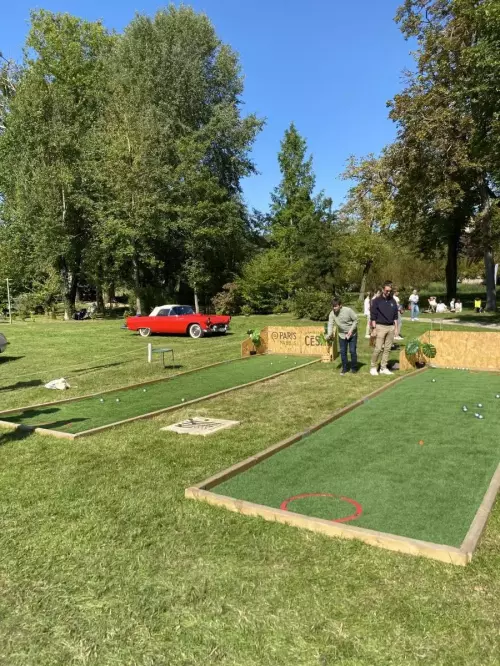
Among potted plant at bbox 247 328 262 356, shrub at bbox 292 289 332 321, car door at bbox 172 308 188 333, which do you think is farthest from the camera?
shrub at bbox 292 289 332 321

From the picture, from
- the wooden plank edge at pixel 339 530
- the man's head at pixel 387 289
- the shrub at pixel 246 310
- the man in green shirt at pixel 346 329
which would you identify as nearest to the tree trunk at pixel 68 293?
the shrub at pixel 246 310

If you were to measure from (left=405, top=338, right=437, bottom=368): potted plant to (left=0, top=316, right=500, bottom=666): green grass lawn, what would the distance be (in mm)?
6986

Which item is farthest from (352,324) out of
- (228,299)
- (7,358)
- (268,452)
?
(228,299)

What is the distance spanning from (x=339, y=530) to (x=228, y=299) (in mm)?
27817

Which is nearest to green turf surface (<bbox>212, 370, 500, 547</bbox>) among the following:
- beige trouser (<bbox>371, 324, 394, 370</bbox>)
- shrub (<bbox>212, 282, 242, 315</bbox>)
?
beige trouser (<bbox>371, 324, 394, 370</bbox>)

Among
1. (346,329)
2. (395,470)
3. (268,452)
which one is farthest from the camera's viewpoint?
(346,329)

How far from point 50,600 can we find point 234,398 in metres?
5.82

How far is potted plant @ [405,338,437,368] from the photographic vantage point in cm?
1112

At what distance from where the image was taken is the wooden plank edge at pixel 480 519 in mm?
3258

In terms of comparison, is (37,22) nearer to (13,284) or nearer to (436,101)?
(13,284)

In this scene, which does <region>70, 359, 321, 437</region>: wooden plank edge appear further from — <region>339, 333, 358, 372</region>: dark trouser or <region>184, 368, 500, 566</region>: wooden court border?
<region>184, 368, 500, 566</region>: wooden court border

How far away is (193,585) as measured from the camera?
3029 mm

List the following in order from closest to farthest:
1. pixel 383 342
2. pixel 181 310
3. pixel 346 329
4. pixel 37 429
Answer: pixel 37 429, pixel 383 342, pixel 346 329, pixel 181 310

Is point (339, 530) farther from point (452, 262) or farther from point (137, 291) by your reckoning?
point (452, 262)
